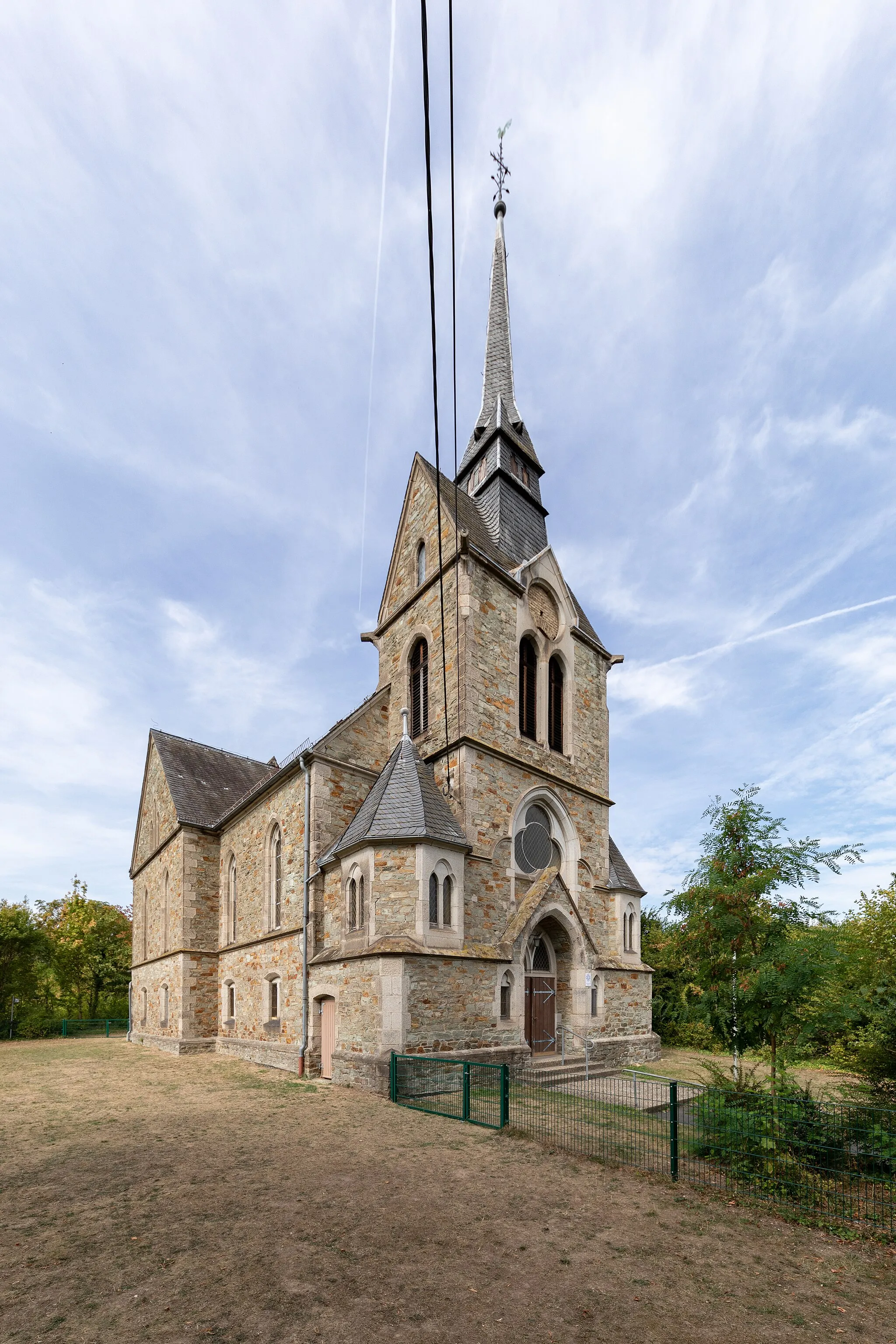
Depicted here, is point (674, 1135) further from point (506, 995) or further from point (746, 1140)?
point (506, 995)

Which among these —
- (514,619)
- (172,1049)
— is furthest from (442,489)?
(172,1049)

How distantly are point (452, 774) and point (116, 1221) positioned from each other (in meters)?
11.2

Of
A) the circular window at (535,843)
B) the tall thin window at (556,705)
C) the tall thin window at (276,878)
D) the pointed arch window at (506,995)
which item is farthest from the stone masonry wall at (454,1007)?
the tall thin window at (556,705)

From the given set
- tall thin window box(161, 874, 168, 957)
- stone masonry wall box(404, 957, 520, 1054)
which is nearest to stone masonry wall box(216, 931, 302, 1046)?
tall thin window box(161, 874, 168, 957)

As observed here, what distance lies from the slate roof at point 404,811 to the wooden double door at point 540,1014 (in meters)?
4.98

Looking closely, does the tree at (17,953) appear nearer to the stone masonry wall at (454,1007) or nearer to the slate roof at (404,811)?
the slate roof at (404,811)

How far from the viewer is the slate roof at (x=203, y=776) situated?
26.7m

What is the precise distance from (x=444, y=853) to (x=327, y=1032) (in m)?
5.24

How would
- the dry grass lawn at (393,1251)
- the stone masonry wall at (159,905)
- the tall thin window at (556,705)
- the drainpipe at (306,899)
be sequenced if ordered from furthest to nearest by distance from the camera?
the stone masonry wall at (159,905) → the tall thin window at (556,705) → the drainpipe at (306,899) → the dry grass lawn at (393,1251)

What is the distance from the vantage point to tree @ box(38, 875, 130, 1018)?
39.0 meters

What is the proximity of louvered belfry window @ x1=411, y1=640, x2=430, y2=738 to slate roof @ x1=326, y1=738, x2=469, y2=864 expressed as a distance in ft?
6.06

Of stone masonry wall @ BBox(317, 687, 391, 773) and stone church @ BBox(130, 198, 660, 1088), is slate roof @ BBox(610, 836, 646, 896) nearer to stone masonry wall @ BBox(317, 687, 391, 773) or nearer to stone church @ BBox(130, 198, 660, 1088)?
stone church @ BBox(130, 198, 660, 1088)

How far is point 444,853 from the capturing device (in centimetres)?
1544

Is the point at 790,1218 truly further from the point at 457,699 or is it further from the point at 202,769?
the point at 202,769
